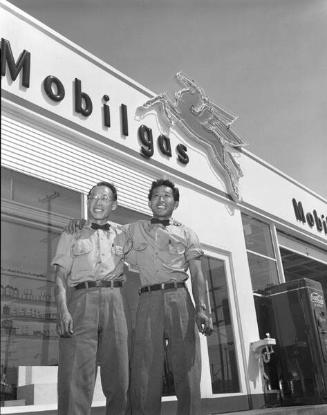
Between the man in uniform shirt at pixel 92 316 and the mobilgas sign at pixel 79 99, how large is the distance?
2.08 metres

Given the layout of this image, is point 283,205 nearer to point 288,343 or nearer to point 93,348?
point 288,343

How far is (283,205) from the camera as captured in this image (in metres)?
9.02

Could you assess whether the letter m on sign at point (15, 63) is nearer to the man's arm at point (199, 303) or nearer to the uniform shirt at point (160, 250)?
the uniform shirt at point (160, 250)

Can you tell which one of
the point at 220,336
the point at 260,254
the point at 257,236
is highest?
the point at 257,236

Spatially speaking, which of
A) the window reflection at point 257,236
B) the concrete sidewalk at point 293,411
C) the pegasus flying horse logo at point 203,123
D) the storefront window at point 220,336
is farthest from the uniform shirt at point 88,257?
the window reflection at point 257,236

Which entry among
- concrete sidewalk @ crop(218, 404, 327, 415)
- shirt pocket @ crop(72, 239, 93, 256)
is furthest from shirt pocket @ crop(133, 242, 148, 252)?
concrete sidewalk @ crop(218, 404, 327, 415)

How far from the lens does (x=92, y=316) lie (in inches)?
112

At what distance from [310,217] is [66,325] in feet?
26.7

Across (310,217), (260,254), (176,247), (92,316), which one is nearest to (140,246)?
(176,247)

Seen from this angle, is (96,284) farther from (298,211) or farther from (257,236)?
(298,211)

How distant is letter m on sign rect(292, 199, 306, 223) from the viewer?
30.9 feet

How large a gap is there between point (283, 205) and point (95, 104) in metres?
4.86

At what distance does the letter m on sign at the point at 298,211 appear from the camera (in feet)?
30.9

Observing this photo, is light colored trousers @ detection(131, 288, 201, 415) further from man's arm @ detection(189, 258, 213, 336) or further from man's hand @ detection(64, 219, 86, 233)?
man's hand @ detection(64, 219, 86, 233)
